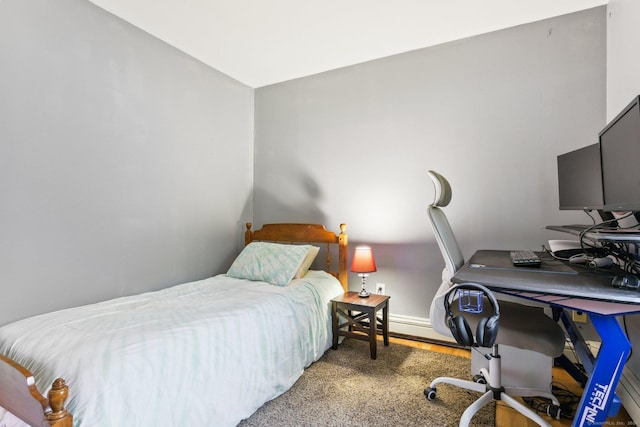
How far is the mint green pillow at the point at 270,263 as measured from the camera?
8.37 feet

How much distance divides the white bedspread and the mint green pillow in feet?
0.68

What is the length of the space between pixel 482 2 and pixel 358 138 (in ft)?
4.32

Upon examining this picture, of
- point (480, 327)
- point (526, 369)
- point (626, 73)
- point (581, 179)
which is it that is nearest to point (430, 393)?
point (526, 369)

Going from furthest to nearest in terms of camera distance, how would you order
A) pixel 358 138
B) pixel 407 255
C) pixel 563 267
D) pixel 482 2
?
pixel 358 138 → pixel 407 255 → pixel 482 2 → pixel 563 267

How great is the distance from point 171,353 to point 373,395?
1143 millimetres

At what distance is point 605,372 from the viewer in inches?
45.1

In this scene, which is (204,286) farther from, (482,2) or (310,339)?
(482,2)

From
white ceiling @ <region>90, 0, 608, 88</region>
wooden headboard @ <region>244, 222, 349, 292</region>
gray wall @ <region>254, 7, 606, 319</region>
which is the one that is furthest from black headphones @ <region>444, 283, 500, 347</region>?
white ceiling @ <region>90, 0, 608, 88</region>

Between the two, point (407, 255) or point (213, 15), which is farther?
point (407, 255)

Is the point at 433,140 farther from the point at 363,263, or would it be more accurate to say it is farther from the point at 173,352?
the point at 173,352

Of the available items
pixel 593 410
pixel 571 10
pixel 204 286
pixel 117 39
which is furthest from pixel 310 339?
pixel 571 10

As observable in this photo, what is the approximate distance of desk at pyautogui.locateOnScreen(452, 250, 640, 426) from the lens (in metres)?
1.07

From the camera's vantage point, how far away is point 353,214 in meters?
3.02

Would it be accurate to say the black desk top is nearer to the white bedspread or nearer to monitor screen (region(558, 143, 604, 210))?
monitor screen (region(558, 143, 604, 210))
